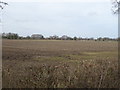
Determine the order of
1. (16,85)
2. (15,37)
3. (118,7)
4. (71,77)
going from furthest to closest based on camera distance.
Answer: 1. (15,37)
2. (118,7)
3. (71,77)
4. (16,85)

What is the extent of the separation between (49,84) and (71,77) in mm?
756

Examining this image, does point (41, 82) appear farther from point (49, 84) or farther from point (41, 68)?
point (41, 68)

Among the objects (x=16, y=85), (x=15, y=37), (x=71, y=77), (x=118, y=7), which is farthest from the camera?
(x=15, y=37)

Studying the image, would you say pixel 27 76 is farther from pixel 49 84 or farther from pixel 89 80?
pixel 89 80

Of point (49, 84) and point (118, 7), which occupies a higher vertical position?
point (118, 7)

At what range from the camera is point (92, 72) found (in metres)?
9.06

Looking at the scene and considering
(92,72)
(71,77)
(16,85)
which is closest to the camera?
(16,85)

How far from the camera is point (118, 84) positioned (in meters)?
8.64

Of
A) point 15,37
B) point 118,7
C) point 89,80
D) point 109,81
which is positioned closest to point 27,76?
point 89,80

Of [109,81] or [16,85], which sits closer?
[16,85]

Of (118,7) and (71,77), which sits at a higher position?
(118,7)

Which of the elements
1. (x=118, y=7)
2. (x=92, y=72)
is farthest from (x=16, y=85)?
(x=118, y=7)

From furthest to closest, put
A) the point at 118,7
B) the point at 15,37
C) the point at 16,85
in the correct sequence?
the point at 15,37 < the point at 118,7 < the point at 16,85

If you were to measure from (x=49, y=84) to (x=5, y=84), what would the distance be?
1209 mm
